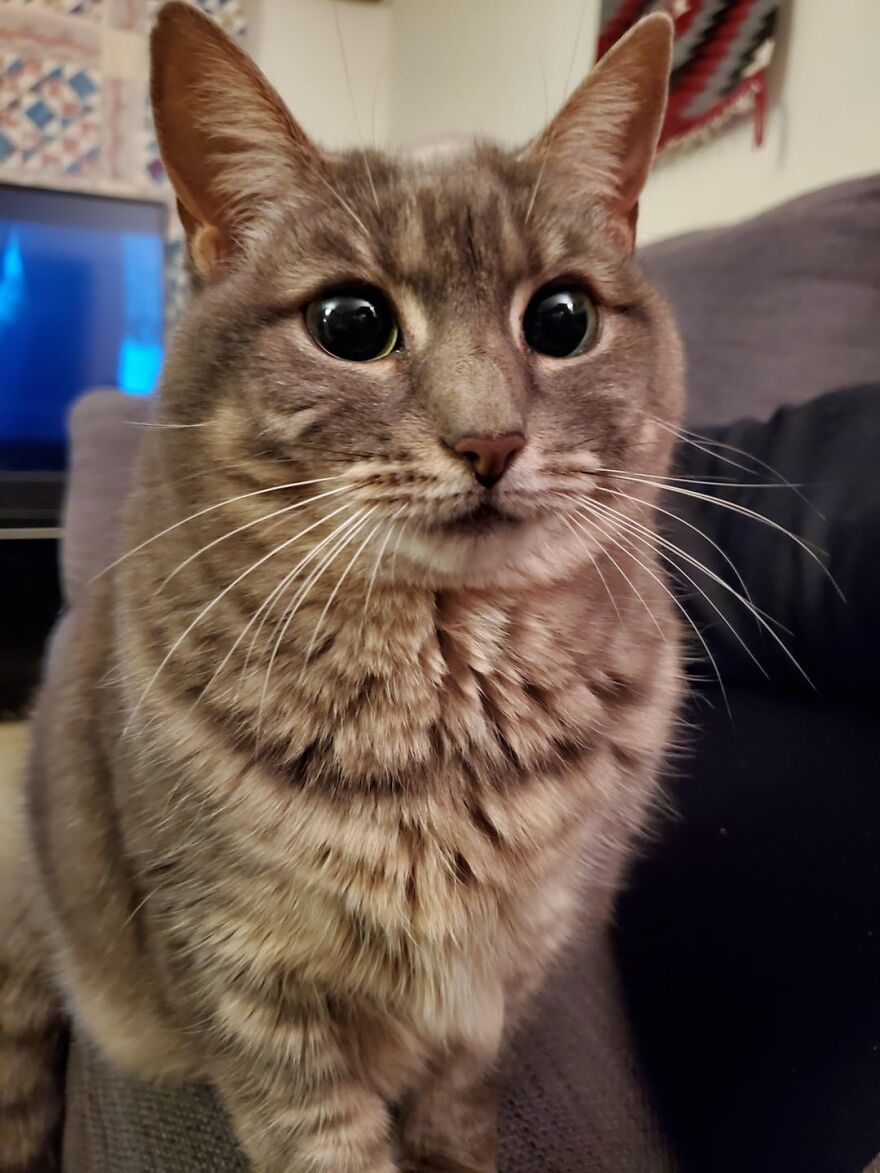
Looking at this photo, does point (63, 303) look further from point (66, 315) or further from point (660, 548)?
point (660, 548)

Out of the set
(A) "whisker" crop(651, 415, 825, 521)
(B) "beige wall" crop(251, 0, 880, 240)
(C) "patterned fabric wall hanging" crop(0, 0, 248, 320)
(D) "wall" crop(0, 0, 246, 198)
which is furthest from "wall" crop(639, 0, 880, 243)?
(D) "wall" crop(0, 0, 246, 198)

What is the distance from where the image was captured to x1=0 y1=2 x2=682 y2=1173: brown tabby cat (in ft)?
2.01

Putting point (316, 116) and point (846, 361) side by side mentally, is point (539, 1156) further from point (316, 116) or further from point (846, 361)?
point (316, 116)

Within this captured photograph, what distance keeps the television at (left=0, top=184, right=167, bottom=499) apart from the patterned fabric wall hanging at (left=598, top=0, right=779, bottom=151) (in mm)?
1596

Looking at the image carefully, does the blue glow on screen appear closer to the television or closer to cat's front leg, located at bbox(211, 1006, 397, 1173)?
the television

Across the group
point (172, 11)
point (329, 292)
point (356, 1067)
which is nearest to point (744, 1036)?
point (356, 1067)

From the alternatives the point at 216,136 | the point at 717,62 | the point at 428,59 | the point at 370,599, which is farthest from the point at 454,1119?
the point at 428,59

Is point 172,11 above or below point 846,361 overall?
above

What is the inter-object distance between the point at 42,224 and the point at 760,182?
204 cm

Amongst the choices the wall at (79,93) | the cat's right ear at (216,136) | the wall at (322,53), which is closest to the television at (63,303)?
the wall at (79,93)

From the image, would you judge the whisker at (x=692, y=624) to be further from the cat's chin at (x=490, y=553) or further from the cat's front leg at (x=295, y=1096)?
the cat's front leg at (x=295, y=1096)

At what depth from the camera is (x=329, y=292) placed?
646 mm

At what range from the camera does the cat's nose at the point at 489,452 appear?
1.82ft

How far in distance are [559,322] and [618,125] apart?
0.21m
